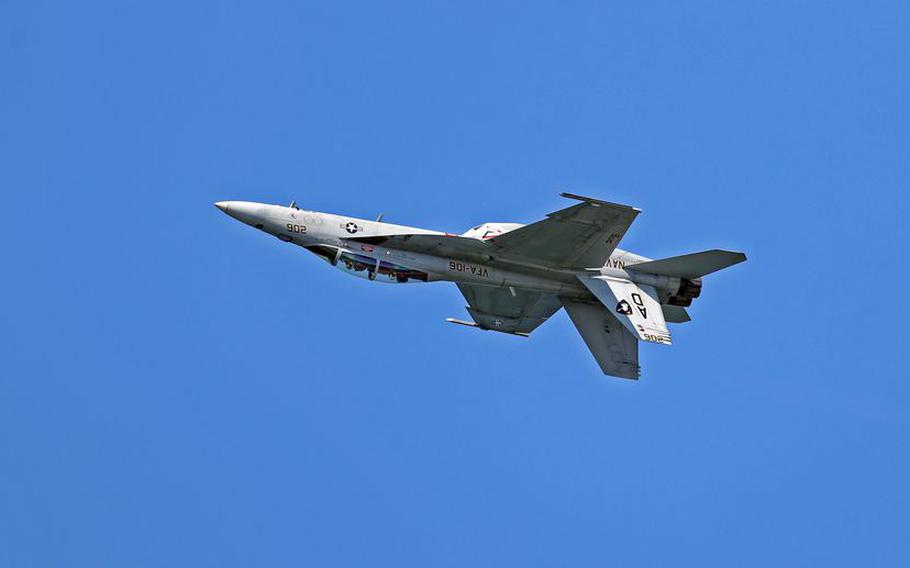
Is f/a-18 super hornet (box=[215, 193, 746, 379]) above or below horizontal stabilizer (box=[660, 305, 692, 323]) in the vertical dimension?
above

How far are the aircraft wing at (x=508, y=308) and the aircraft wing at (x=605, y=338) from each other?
120 centimetres

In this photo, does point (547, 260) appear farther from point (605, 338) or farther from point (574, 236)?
point (605, 338)

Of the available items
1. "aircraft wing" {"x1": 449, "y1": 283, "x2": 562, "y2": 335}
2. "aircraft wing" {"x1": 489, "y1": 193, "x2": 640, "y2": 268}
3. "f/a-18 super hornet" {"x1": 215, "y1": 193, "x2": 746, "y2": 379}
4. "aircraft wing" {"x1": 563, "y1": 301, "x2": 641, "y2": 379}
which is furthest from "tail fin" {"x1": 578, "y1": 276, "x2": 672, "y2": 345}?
"aircraft wing" {"x1": 449, "y1": 283, "x2": 562, "y2": 335}

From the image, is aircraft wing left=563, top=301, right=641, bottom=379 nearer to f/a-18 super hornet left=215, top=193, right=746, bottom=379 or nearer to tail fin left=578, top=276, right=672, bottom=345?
f/a-18 super hornet left=215, top=193, right=746, bottom=379

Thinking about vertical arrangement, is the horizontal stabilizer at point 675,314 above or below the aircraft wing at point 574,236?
below

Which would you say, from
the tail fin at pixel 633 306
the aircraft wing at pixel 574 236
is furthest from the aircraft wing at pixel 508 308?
the aircraft wing at pixel 574 236

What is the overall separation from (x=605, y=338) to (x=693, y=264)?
2.83 metres

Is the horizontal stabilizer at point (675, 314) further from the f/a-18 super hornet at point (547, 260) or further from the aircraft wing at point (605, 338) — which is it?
the aircraft wing at point (605, 338)

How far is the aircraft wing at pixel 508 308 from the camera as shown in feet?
136

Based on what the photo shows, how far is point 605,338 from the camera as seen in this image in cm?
4034

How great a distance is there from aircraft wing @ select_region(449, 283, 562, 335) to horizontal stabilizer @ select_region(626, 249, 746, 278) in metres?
2.88

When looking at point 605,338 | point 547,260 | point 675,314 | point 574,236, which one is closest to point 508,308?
point 605,338

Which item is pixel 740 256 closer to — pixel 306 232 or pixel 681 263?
pixel 681 263

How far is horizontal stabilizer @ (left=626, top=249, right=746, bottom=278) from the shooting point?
38.8 metres
